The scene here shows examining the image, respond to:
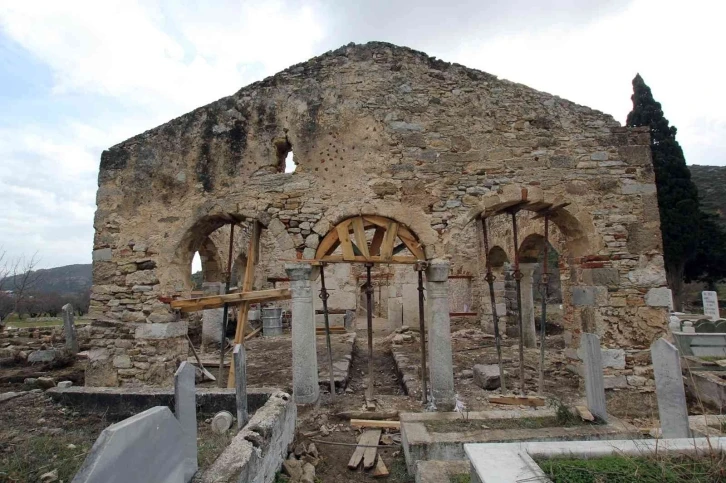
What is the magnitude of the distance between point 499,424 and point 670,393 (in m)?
1.56

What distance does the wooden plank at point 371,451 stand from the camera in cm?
408

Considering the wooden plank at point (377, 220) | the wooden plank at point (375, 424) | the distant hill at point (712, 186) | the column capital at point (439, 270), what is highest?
the distant hill at point (712, 186)

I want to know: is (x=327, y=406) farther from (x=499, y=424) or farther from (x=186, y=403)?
(x=186, y=403)

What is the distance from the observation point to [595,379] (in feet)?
13.6

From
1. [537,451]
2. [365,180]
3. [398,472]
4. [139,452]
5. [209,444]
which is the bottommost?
[398,472]

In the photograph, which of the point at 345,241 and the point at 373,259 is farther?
the point at 345,241

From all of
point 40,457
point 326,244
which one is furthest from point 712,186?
point 40,457

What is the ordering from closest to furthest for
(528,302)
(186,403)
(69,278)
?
(186,403) < (528,302) < (69,278)

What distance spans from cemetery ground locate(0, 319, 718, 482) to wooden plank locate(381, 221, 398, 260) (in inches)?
83.9

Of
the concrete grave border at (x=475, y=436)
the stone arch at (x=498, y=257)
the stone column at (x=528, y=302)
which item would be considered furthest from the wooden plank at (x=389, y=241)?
the stone arch at (x=498, y=257)

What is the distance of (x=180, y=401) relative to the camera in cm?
270

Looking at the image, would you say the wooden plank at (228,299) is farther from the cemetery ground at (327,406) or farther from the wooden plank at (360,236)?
the cemetery ground at (327,406)

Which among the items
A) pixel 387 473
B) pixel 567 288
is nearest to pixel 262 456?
pixel 387 473

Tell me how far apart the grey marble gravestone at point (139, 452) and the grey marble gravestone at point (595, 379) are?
3980 millimetres
